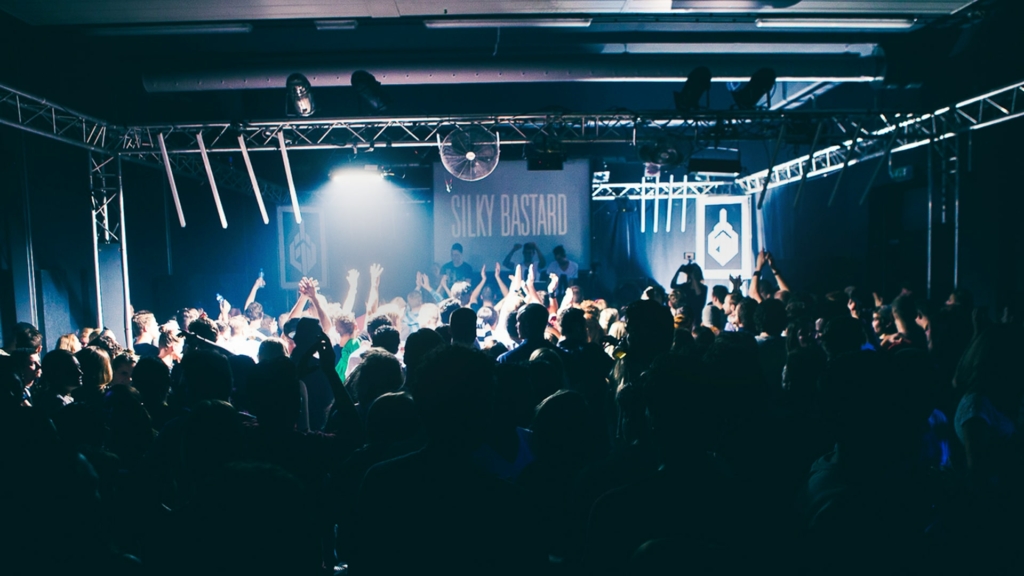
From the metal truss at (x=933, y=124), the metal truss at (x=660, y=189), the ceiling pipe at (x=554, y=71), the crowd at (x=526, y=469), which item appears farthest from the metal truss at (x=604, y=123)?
the metal truss at (x=660, y=189)

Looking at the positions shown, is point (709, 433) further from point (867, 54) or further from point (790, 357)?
point (867, 54)

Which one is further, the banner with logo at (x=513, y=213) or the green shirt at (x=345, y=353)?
the banner with logo at (x=513, y=213)

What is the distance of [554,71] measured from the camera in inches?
275

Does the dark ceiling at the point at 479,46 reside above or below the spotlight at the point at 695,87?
above

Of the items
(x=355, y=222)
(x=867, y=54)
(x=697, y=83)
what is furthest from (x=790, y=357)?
(x=355, y=222)

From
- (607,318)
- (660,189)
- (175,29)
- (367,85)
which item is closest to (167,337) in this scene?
(367,85)

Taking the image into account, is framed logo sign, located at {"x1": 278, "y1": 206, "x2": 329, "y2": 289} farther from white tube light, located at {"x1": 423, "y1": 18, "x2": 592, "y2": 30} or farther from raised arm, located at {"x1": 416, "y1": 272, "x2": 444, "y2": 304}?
white tube light, located at {"x1": 423, "y1": 18, "x2": 592, "y2": 30}

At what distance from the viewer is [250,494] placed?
132cm

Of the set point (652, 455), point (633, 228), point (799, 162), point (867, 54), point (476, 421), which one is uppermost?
point (867, 54)

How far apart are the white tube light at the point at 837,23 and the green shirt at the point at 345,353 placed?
5.22 meters

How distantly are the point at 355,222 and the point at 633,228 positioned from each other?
250 inches

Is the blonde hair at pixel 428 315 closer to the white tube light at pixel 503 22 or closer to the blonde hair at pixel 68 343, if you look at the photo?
the blonde hair at pixel 68 343

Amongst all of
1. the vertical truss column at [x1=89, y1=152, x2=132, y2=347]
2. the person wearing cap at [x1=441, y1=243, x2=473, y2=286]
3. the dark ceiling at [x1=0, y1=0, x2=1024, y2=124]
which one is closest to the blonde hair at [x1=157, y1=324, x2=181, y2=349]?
the vertical truss column at [x1=89, y1=152, x2=132, y2=347]

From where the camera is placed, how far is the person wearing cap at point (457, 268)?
941 cm
